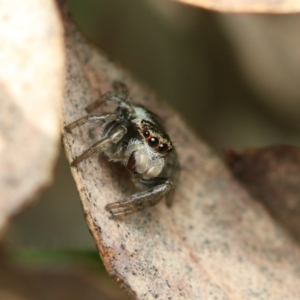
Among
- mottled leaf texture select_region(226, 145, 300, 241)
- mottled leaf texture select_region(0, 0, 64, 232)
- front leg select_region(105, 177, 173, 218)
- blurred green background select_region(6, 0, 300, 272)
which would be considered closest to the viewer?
mottled leaf texture select_region(0, 0, 64, 232)

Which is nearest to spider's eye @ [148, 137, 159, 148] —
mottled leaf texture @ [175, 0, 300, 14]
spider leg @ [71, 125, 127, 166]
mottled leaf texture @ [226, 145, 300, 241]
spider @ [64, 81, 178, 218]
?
spider @ [64, 81, 178, 218]

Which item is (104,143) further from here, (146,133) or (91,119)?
(146,133)

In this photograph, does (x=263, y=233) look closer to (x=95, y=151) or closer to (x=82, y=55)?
(x=95, y=151)

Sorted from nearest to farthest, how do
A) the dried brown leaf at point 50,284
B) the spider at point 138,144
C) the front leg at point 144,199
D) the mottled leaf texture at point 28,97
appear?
1. the mottled leaf texture at point 28,97
2. the front leg at point 144,199
3. the spider at point 138,144
4. the dried brown leaf at point 50,284

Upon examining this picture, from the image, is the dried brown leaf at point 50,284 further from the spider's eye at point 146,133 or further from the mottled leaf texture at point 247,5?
the mottled leaf texture at point 247,5

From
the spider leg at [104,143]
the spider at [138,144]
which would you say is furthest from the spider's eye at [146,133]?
the spider leg at [104,143]

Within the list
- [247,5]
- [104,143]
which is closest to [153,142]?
[104,143]

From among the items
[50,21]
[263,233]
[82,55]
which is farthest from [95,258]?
[50,21]

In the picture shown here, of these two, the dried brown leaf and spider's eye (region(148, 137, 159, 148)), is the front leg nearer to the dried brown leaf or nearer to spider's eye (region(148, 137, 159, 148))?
spider's eye (region(148, 137, 159, 148))
